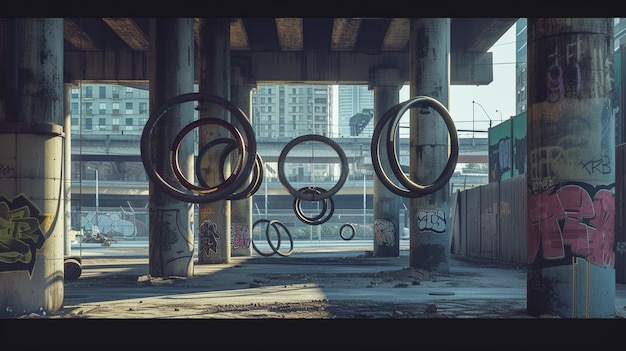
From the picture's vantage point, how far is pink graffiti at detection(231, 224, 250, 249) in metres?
50.6

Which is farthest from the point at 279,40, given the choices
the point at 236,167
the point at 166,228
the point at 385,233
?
the point at 236,167

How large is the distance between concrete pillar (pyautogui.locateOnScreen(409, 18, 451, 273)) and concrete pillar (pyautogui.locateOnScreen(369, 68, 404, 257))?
1563 centimetres

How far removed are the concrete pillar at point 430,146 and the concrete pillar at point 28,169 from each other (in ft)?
57.6

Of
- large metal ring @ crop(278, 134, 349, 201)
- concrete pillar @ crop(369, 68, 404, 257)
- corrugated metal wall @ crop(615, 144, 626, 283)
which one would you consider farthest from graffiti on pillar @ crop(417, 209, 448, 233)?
concrete pillar @ crop(369, 68, 404, 257)

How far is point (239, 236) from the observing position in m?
50.8

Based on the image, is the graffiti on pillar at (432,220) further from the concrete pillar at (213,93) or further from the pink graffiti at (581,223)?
the pink graffiti at (581,223)

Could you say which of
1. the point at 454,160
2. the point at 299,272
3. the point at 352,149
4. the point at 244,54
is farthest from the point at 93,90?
the point at 454,160

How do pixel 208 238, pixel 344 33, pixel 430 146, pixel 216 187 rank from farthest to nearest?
pixel 344 33, pixel 208 238, pixel 430 146, pixel 216 187

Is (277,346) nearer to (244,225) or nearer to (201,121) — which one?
(201,121)

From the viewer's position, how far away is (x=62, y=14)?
14.5 metres

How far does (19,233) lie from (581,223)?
497 inches

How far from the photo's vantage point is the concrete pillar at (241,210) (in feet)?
163

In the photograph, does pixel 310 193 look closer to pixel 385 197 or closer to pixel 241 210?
pixel 241 210

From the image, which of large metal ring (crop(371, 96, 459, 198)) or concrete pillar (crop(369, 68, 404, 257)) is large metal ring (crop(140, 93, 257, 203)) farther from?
concrete pillar (crop(369, 68, 404, 257))
